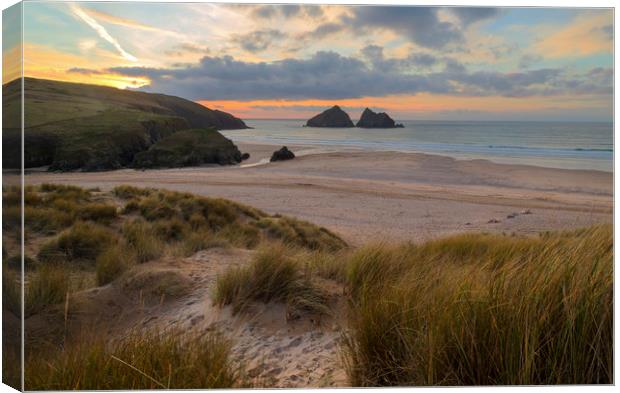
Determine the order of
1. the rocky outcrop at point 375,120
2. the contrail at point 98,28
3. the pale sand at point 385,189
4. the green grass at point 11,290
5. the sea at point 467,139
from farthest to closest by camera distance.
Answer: the pale sand at point 385,189 < the rocky outcrop at point 375,120 < the sea at point 467,139 < the contrail at point 98,28 < the green grass at point 11,290

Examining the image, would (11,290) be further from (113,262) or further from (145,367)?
(113,262)

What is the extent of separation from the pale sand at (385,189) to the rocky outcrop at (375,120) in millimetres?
246

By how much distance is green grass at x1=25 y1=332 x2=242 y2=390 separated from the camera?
9.19 ft

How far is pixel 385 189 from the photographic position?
168 inches

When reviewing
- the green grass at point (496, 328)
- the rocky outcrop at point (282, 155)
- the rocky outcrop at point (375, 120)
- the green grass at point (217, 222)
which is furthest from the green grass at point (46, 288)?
the rocky outcrop at point (375, 120)

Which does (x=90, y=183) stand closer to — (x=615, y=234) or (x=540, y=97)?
(x=540, y=97)

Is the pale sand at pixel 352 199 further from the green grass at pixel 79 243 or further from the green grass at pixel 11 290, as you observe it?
the green grass at pixel 11 290

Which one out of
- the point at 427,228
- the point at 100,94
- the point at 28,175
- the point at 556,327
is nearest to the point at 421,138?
the point at 427,228

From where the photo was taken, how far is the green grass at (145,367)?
280 cm

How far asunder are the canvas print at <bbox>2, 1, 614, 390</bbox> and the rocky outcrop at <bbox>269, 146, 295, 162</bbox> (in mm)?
11

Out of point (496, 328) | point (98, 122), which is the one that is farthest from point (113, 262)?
point (496, 328)

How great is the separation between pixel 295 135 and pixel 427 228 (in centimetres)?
117

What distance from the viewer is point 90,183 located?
413cm

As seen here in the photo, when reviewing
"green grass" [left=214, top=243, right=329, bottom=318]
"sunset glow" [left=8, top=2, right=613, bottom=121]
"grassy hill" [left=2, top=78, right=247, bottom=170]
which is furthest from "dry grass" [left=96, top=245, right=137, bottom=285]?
"sunset glow" [left=8, top=2, right=613, bottom=121]
